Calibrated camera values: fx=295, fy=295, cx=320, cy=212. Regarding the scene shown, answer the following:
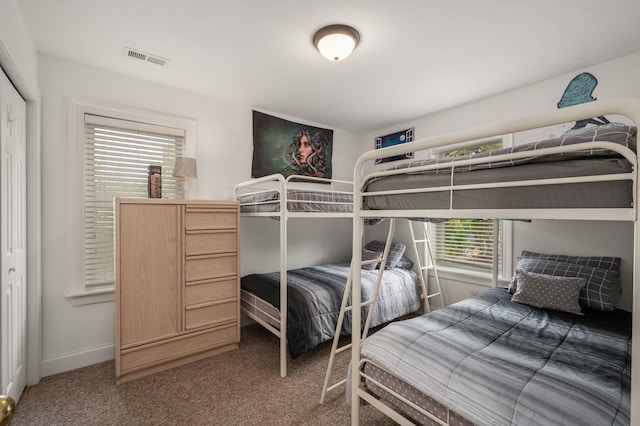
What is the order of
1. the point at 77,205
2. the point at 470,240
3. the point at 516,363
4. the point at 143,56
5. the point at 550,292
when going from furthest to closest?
the point at 470,240 → the point at 77,205 → the point at 143,56 → the point at 550,292 → the point at 516,363

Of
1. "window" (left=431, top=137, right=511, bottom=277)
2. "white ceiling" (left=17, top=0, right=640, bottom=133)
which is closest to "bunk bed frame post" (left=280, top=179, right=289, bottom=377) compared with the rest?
"white ceiling" (left=17, top=0, right=640, bottom=133)

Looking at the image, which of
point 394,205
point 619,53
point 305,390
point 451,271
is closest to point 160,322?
point 305,390

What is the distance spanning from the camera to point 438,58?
2.24 metres

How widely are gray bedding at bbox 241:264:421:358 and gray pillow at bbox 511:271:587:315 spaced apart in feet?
3.53

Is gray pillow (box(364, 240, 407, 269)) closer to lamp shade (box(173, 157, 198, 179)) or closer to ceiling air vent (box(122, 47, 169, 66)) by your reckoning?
lamp shade (box(173, 157, 198, 179))

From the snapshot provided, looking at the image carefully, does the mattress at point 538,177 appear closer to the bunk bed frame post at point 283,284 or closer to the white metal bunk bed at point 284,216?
the white metal bunk bed at point 284,216

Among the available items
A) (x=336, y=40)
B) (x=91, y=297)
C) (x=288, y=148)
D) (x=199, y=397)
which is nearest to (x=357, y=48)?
(x=336, y=40)

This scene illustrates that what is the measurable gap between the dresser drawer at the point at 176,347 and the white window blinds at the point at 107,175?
0.73 meters

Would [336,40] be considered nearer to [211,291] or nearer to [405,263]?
[211,291]

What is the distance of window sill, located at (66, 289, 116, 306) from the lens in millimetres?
2352

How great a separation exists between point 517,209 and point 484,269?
244 centimetres

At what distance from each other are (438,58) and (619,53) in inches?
52.5

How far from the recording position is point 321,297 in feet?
8.17

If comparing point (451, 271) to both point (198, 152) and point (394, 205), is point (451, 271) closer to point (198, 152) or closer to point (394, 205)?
point (394, 205)
